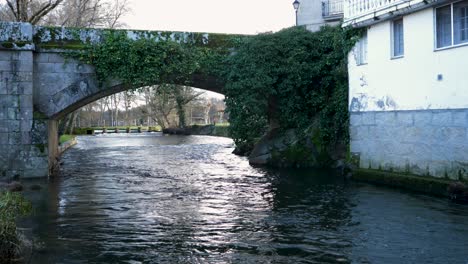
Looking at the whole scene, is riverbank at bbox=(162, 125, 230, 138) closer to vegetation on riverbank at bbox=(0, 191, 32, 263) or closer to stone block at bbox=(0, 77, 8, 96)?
stone block at bbox=(0, 77, 8, 96)

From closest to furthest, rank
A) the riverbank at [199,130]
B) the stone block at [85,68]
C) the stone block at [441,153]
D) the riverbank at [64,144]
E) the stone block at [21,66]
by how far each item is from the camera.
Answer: the stone block at [441,153] → the stone block at [21,66] → the stone block at [85,68] → the riverbank at [64,144] → the riverbank at [199,130]

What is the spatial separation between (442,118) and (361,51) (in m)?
4.25

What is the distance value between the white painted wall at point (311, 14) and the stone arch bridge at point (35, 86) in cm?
1394

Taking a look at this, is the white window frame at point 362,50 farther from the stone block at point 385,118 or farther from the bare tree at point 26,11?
the bare tree at point 26,11

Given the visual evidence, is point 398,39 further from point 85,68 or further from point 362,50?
point 85,68

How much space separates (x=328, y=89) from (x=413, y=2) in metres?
6.60

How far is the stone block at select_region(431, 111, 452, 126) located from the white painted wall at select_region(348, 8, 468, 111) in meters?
0.15

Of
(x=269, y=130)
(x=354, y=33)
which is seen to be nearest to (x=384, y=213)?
(x=354, y=33)

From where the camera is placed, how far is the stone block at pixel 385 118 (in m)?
13.7

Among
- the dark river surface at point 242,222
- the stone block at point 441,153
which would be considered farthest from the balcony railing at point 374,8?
the dark river surface at point 242,222

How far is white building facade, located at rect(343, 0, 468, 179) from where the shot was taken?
11.6 meters

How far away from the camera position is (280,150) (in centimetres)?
1989

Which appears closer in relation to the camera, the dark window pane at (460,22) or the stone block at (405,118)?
the dark window pane at (460,22)

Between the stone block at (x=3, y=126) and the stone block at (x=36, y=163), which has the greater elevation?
the stone block at (x=3, y=126)
